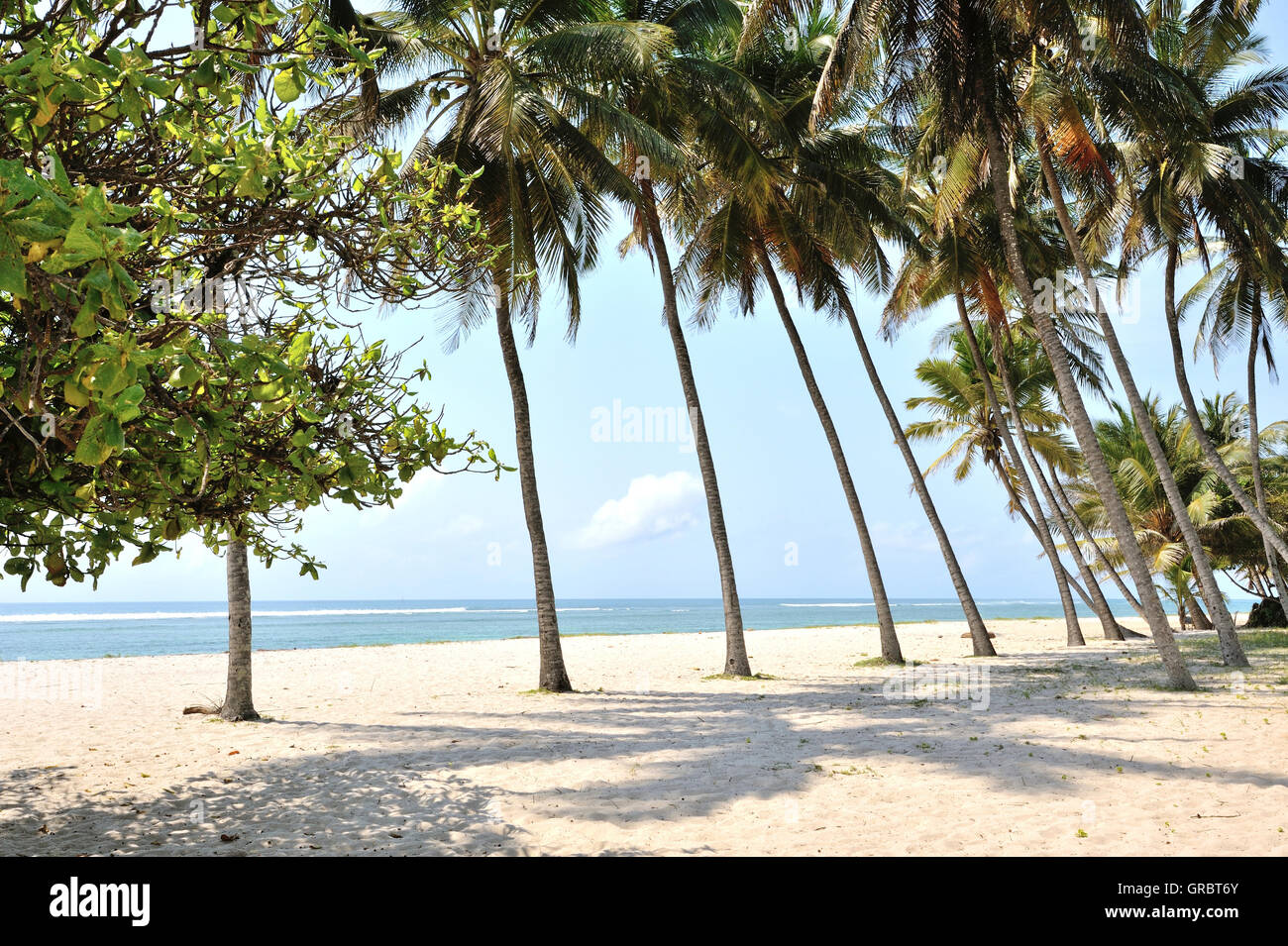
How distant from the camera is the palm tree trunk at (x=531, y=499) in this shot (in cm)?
1204

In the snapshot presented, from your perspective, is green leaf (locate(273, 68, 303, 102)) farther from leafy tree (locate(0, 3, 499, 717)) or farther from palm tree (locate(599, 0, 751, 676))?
palm tree (locate(599, 0, 751, 676))

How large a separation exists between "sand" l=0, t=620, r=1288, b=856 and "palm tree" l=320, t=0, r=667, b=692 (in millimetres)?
3445

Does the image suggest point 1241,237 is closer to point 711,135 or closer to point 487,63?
point 711,135

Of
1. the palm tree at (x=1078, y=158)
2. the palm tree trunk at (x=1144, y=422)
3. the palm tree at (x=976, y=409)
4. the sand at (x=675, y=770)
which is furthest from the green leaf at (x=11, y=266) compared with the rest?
the palm tree at (x=976, y=409)

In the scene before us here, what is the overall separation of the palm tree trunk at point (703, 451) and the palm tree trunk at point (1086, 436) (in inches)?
202

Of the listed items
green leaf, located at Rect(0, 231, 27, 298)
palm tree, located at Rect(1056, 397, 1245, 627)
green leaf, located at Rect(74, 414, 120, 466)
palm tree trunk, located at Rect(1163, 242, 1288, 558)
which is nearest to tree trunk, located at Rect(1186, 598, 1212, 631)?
palm tree, located at Rect(1056, 397, 1245, 627)

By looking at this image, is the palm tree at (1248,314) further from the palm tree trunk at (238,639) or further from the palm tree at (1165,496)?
the palm tree trunk at (238,639)

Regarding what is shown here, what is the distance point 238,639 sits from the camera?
941cm
